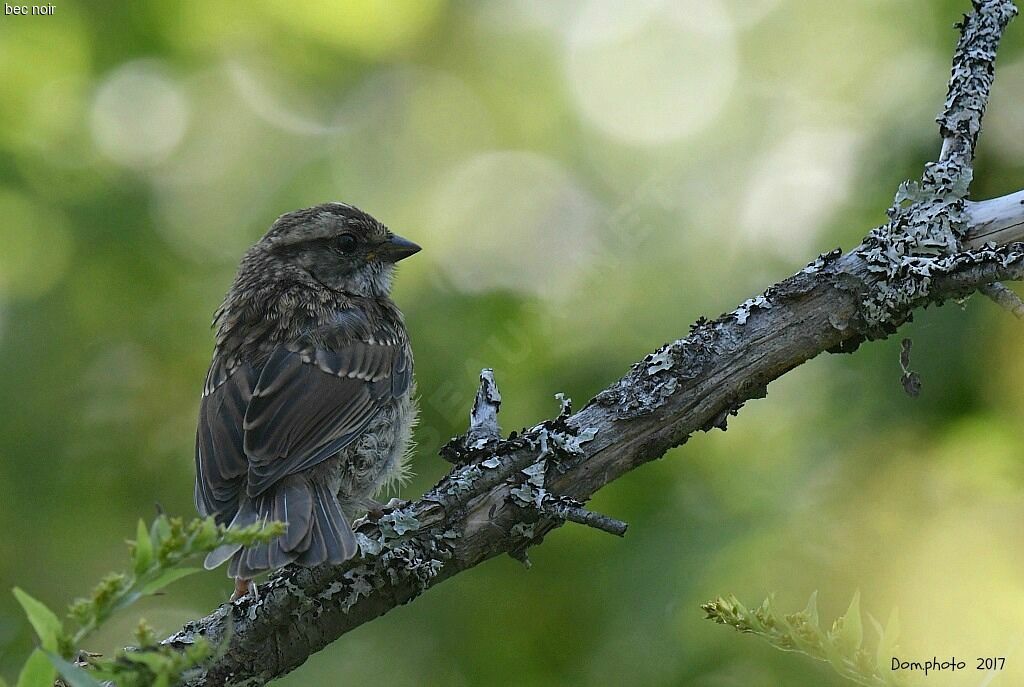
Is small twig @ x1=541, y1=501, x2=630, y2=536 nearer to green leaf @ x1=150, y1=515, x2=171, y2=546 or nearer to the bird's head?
green leaf @ x1=150, y1=515, x2=171, y2=546

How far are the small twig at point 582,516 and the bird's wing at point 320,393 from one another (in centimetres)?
119

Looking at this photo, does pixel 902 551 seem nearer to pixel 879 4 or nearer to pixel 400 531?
pixel 400 531

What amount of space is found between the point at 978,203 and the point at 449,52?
358 centimetres

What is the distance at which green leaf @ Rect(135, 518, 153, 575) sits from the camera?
163cm

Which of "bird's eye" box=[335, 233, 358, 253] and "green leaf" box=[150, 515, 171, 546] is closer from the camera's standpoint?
"green leaf" box=[150, 515, 171, 546]

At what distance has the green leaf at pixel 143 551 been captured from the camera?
1.63 m

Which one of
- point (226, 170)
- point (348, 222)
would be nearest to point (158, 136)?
point (226, 170)

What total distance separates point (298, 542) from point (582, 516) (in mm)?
872

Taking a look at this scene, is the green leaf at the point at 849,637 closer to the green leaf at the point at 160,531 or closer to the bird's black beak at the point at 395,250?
the green leaf at the point at 160,531

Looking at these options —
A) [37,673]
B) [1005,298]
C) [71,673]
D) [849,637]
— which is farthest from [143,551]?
[1005,298]

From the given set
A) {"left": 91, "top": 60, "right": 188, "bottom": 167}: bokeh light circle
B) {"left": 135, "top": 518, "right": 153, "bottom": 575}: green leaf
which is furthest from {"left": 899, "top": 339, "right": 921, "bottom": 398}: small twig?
{"left": 91, "top": 60, "right": 188, "bottom": 167}: bokeh light circle

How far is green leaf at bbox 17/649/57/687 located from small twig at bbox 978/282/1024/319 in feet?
8.72

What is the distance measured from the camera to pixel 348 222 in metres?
5.06

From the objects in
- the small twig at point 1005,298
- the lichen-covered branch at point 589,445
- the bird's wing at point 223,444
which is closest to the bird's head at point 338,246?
the bird's wing at point 223,444
